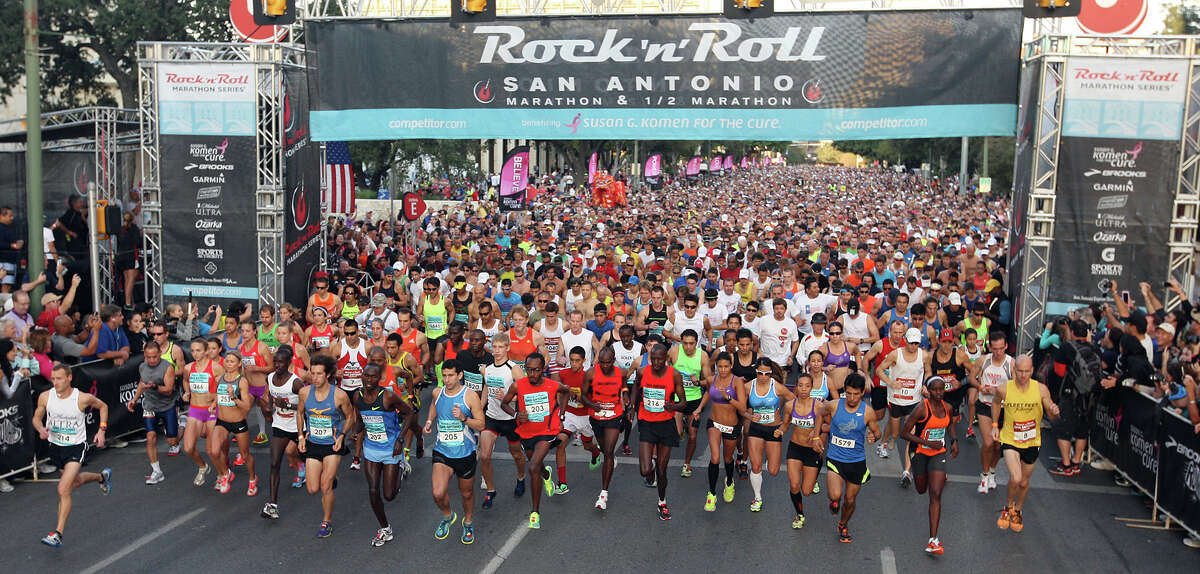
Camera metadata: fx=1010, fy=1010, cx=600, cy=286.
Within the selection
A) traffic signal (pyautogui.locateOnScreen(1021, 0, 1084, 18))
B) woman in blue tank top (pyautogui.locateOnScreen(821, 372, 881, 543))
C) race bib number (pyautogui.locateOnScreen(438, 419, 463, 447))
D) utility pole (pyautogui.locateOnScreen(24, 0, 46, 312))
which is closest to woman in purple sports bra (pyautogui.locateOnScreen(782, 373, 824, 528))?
woman in blue tank top (pyautogui.locateOnScreen(821, 372, 881, 543))

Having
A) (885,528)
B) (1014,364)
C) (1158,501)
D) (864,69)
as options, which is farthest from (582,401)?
(864,69)

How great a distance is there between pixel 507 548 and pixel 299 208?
29.4 feet

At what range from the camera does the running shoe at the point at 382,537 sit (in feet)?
28.5

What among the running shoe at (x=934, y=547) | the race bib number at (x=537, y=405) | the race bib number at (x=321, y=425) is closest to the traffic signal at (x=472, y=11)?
the race bib number at (x=537, y=405)

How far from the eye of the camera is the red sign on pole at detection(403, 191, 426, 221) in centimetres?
2389

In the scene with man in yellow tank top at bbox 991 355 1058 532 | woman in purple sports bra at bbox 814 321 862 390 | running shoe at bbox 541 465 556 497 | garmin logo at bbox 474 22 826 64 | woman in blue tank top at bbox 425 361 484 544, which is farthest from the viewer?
garmin logo at bbox 474 22 826 64

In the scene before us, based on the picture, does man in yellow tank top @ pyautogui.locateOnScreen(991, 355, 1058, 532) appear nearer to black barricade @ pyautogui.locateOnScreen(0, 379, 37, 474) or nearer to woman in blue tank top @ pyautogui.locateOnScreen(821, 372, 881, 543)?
woman in blue tank top @ pyautogui.locateOnScreen(821, 372, 881, 543)

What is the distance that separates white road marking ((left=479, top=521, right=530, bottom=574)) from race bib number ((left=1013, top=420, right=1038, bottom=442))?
14.8 feet

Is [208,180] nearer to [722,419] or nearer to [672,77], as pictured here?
[672,77]

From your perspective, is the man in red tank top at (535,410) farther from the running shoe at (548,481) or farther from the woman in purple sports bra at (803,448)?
the woman in purple sports bra at (803,448)

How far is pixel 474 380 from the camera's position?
10.2 m

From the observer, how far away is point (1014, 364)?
935 centimetres

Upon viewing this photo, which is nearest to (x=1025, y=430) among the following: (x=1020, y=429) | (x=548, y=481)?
(x=1020, y=429)

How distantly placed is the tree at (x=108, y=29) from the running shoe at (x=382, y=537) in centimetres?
2409
